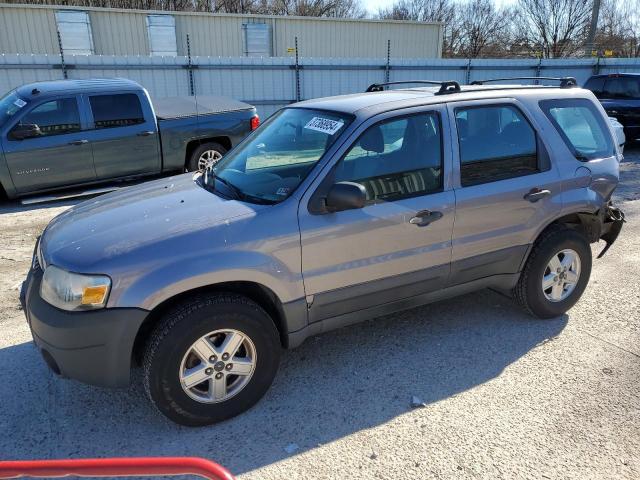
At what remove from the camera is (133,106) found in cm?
815

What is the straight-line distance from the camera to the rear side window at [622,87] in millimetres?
11914

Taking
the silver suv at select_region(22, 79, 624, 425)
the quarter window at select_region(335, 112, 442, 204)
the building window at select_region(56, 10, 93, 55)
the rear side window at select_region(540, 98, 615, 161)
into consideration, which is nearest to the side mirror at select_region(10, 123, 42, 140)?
the silver suv at select_region(22, 79, 624, 425)

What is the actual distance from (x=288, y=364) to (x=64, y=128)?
233 inches

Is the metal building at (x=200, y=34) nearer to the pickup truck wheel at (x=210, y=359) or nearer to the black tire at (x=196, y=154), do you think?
the black tire at (x=196, y=154)

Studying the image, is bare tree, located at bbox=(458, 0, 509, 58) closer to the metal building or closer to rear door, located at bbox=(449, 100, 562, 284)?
the metal building

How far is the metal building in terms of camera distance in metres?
17.6

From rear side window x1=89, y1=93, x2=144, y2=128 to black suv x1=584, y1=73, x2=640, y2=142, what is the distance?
10.1 meters

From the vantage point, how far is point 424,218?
333 cm

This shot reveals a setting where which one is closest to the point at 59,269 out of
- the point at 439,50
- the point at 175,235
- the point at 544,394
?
the point at 175,235

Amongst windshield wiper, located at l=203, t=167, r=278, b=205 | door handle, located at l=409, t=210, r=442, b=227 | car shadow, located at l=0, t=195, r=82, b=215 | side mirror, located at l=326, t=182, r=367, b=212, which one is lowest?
car shadow, located at l=0, t=195, r=82, b=215

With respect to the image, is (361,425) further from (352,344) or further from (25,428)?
(25,428)

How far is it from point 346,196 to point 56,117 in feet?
20.8

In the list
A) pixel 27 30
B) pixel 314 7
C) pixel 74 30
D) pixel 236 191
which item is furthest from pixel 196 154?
pixel 314 7

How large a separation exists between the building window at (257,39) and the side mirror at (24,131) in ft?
47.8
